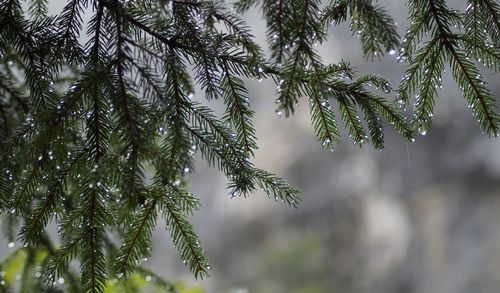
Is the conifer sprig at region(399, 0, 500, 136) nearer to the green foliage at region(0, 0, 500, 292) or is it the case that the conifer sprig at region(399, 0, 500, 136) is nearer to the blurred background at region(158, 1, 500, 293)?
the green foliage at region(0, 0, 500, 292)

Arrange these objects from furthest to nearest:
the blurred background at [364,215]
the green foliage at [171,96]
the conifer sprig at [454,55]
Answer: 1. the blurred background at [364,215]
2. the conifer sprig at [454,55]
3. the green foliage at [171,96]

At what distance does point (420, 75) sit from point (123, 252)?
74 centimetres

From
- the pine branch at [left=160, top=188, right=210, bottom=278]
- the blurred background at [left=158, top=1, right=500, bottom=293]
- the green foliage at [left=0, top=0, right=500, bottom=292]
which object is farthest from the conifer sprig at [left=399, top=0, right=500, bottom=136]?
the blurred background at [left=158, top=1, right=500, bottom=293]

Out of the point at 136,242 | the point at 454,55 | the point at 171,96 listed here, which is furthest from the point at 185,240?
the point at 454,55

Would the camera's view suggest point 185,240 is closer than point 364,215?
Yes

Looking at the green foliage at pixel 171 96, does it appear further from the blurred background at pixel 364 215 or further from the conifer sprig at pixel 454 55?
the blurred background at pixel 364 215

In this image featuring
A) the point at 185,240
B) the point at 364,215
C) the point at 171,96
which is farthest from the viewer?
the point at 364,215

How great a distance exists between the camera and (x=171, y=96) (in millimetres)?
1068

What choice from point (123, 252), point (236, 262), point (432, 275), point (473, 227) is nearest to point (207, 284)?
point (236, 262)

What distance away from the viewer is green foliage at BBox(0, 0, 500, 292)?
0.99m

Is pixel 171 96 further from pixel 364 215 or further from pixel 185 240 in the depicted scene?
pixel 364 215

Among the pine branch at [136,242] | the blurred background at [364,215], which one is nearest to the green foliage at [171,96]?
the pine branch at [136,242]

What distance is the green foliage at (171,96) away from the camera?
0.99 m

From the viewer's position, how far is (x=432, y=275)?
6.18 meters
